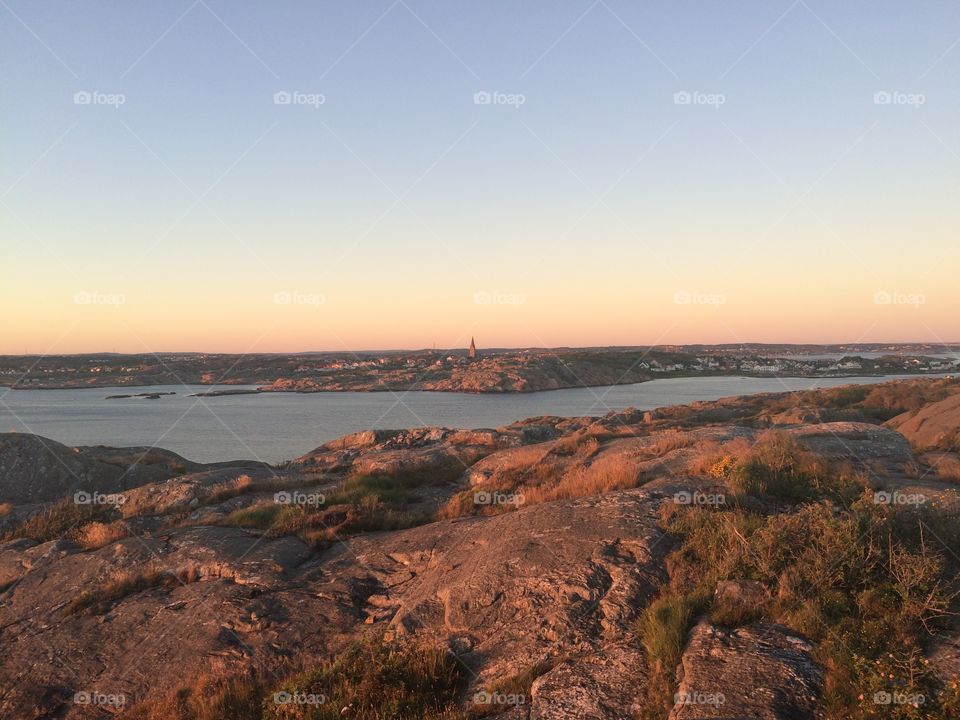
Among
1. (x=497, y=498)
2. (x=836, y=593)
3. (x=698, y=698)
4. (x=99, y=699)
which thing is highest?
(x=836, y=593)

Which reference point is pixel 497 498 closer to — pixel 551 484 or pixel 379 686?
pixel 551 484

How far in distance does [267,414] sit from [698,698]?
61059 millimetres

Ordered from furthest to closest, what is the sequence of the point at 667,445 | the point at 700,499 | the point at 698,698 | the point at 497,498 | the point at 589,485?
the point at 667,445 → the point at 497,498 → the point at 589,485 → the point at 700,499 → the point at 698,698

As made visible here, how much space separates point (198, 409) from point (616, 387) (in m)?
58.9

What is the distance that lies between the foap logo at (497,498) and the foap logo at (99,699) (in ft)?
19.2

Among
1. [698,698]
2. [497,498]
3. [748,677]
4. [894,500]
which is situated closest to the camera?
[698,698]

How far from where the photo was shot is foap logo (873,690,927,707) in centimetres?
379

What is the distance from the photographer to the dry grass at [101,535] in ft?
32.4

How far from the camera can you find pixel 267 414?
60156mm

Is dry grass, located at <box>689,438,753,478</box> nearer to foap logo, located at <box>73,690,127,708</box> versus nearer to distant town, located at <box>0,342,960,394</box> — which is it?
foap logo, located at <box>73,690,127,708</box>

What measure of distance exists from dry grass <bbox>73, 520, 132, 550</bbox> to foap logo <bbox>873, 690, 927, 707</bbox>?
1084 cm

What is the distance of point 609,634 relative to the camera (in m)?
5.41

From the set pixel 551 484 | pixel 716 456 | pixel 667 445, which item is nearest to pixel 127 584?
pixel 551 484

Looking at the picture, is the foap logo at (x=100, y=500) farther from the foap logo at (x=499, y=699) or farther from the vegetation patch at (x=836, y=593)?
the vegetation patch at (x=836, y=593)
